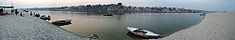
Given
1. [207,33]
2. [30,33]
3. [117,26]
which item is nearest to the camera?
[30,33]

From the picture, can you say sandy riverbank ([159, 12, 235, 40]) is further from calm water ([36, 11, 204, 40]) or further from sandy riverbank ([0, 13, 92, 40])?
sandy riverbank ([0, 13, 92, 40])

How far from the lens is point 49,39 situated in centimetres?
816

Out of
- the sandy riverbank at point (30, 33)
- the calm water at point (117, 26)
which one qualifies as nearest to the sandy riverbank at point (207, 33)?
the calm water at point (117, 26)

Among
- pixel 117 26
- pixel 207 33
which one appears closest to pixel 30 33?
pixel 117 26

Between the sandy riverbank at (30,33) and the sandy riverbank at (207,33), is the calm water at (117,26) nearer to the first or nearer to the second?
the sandy riverbank at (207,33)

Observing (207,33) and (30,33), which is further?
(207,33)

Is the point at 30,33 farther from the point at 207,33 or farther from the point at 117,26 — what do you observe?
the point at 207,33

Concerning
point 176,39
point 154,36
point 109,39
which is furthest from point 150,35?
point 109,39

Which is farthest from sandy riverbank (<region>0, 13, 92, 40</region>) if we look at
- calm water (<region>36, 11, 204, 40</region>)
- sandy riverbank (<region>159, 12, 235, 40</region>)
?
sandy riverbank (<region>159, 12, 235, 40</region>)

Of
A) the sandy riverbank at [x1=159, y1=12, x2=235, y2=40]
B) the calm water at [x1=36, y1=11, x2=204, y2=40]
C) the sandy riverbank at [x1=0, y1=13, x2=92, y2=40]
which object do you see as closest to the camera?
the sandy riverbank at [x1=0, y1=13, x2=92, y2=40]

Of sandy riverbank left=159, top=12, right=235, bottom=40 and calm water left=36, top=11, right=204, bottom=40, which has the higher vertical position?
sandy riverbank left=159, top=12, right=235, bottom=40

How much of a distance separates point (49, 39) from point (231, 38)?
47.9 ft

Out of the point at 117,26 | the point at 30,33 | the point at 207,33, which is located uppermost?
the point at 30,33

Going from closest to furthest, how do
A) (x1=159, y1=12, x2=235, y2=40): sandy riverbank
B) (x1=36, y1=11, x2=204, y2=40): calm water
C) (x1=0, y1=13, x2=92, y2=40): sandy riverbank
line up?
(x1=0, y1=13, x2=92, y2=40): sandy riverbank < (x1=159, y1=12, x2=235, y2=40): sandy riverbank < (x1=36, y1=11, x2=204, y2=40): calm water
